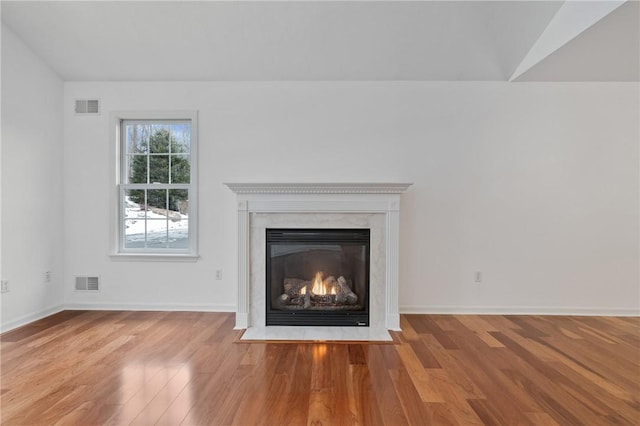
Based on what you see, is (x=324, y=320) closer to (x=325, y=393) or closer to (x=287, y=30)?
(x=325, y=393)

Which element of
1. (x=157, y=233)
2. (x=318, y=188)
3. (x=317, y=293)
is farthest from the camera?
(x=157, y=233)

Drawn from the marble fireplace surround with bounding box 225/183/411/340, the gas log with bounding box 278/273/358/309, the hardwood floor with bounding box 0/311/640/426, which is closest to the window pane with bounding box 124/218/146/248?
the hardwood floor with bounding box 0/311/640/426

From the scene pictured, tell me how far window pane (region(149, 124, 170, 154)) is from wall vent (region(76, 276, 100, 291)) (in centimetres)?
156

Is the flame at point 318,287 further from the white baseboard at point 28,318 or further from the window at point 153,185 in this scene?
the white baseboard at point 28,318

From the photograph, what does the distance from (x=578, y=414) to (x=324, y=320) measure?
1.89 metres

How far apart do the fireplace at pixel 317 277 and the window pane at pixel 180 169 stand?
129cm

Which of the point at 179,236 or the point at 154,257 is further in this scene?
the point at 179,236

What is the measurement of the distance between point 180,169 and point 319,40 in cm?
203

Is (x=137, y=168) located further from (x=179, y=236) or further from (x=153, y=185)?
(x=179, y=236)

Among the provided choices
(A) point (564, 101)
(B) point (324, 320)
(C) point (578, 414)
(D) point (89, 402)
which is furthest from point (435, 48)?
(D) point (89, 402)

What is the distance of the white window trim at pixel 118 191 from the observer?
356 cm

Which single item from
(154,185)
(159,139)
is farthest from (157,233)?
(159,139)

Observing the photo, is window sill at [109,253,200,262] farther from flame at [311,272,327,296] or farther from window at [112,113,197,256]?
flame at [311,272,327,296]

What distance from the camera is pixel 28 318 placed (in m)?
3.18
